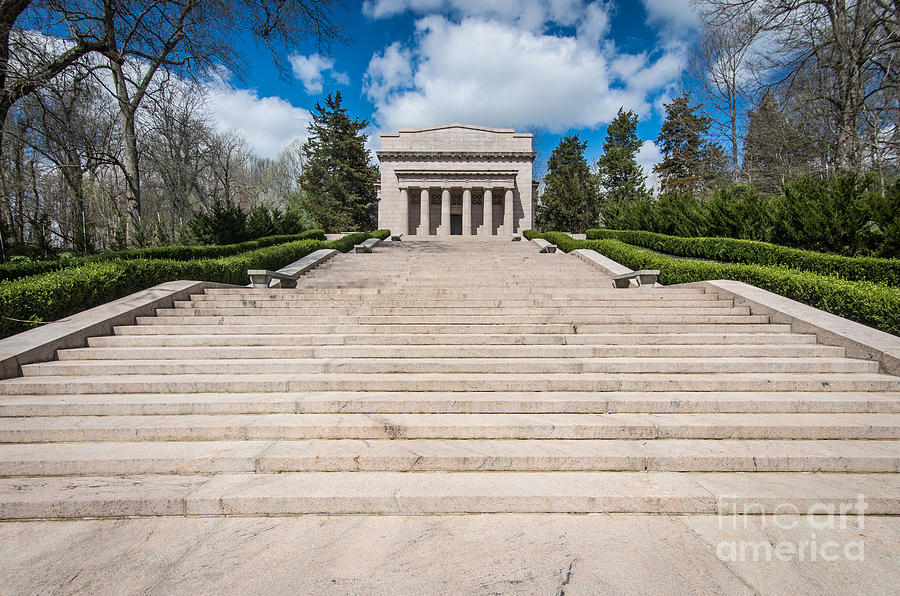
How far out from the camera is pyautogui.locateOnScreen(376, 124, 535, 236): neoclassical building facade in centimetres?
3369

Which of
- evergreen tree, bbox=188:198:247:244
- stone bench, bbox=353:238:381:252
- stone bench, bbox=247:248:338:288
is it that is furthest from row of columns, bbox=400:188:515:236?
stone bench, bbox=247:248:338:288

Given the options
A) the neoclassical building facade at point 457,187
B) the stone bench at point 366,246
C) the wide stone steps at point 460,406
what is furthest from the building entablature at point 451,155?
the wide stone steps at point 460,406

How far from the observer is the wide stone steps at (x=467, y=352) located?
18.7 ft

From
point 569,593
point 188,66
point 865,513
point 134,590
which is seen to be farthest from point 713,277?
point 188,66

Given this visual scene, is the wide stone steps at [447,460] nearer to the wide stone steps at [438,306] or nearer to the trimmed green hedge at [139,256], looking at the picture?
the wide stone steps at [438,306]

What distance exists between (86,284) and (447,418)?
24.5 feet

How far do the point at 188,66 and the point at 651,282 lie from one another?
16.3 metres

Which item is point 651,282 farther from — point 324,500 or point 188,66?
point 188,66

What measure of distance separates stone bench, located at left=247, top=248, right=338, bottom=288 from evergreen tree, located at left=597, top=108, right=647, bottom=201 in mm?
31838

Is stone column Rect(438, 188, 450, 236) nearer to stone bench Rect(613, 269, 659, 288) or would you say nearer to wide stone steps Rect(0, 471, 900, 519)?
stone bench Rect(613, 269, 659, 288)

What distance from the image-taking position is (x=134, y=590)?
7.64 feet

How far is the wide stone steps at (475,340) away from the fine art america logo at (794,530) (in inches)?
125

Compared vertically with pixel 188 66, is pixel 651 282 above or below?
below

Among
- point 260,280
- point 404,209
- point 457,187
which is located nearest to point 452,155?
point 457,187
